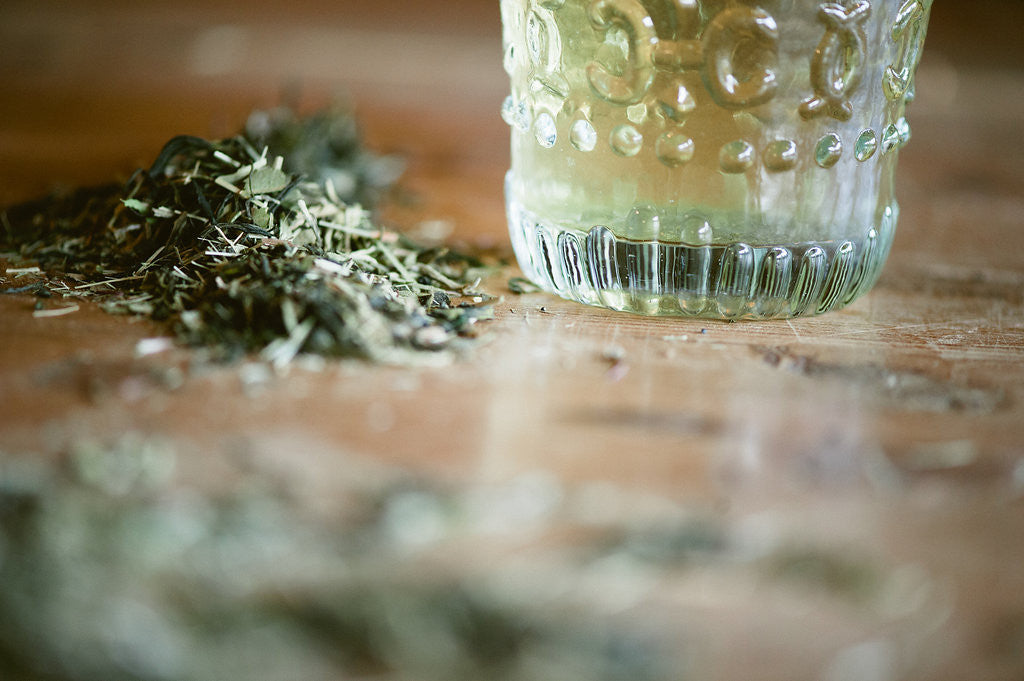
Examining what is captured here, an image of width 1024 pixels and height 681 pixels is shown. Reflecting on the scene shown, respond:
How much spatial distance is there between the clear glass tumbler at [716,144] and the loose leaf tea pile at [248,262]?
150mm

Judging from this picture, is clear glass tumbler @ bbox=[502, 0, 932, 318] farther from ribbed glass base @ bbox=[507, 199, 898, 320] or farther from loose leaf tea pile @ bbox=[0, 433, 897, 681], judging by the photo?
loose leaf tea pile @ bbox=[0, 433, 897, 681]

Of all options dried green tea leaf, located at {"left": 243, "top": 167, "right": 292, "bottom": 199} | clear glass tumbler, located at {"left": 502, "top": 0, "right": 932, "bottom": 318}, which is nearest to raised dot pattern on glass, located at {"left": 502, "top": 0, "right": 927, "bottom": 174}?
clear glass tumbler, located at {"left": 502, "top": 0, "right": 932, "bottom": 318}

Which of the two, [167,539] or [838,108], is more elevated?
[838,108]

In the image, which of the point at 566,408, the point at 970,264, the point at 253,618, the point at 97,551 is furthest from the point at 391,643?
the point at 970,264

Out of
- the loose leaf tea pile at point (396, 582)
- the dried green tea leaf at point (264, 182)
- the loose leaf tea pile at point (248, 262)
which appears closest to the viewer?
the loose leaf tea pile at point (396, 582)

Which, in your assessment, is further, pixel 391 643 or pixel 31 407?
pixel 31 407

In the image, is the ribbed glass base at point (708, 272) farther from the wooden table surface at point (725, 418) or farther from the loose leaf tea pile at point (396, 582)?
the loose leaf tea pile at point (396, 582)

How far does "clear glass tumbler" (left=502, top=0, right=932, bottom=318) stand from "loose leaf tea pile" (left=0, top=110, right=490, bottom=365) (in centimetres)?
15

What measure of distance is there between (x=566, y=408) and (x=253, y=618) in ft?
0.95

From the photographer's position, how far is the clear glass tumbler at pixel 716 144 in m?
0.78

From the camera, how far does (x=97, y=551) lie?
0.49 m

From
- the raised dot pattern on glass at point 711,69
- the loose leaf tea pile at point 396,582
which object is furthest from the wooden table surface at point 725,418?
the raised dot pattern on glass at point 711,69

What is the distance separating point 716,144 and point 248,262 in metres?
0.42

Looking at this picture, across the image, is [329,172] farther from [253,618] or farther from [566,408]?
[253,618]
